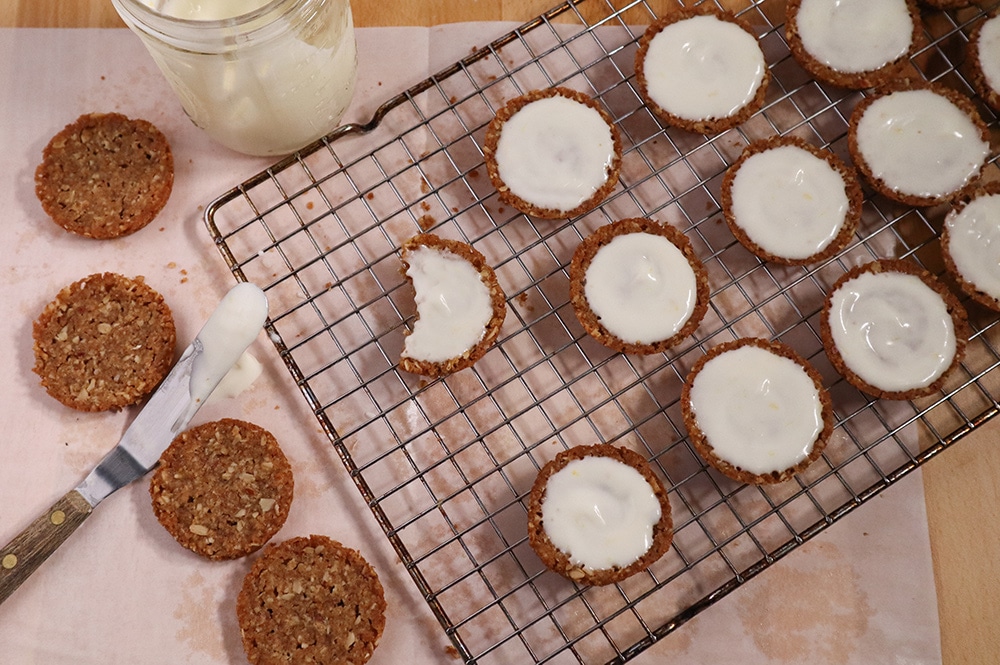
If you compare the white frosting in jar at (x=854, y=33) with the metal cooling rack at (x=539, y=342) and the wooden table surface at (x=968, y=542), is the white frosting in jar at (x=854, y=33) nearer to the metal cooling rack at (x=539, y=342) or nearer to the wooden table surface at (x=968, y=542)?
the metal cooling rack at (x=539, y=342)

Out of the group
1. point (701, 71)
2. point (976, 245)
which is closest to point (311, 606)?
point (701, 71)

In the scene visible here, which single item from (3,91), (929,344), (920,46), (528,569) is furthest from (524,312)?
(3,91)

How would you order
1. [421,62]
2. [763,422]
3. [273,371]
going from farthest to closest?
[421,62] → [273,371] → [763,422]

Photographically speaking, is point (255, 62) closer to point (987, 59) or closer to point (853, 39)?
point (853, 39)

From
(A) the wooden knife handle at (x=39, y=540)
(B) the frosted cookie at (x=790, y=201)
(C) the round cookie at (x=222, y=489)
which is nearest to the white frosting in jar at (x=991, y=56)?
(B) the frosted cookie at (x=790, y=201)

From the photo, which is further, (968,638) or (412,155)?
(412,155)

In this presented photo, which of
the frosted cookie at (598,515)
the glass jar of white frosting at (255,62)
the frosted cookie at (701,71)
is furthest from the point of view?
the frosted cookie at (701,71)

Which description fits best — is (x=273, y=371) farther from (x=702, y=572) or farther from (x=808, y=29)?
(x=808, y=29)
